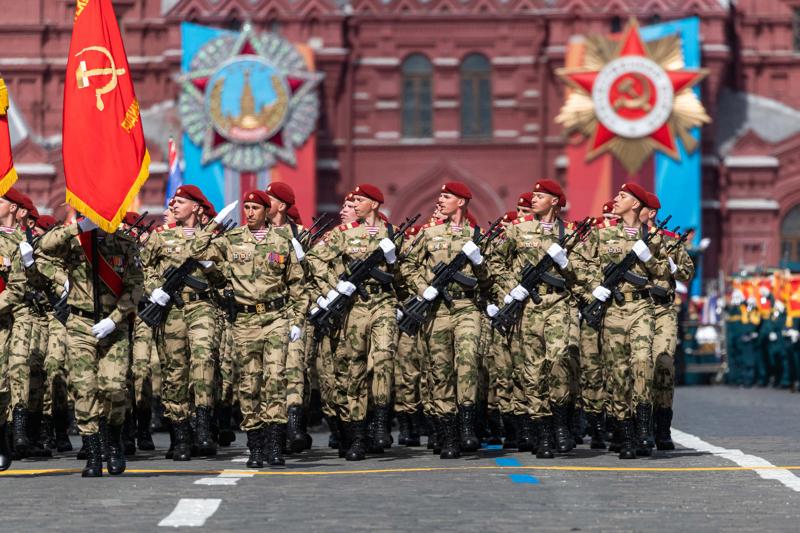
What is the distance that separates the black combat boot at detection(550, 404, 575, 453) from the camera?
14281 millimetres

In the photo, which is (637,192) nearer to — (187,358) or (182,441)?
(187,358)

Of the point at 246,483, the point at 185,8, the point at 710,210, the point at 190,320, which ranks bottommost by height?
the point at 246,483

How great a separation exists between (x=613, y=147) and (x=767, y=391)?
689 inches

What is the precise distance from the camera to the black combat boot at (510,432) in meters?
15.3

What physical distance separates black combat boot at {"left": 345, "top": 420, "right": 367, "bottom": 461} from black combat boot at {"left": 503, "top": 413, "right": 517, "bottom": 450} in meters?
1.52

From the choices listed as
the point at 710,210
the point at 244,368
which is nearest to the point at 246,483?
the point at 244,368

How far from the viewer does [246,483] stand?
39.1 feet

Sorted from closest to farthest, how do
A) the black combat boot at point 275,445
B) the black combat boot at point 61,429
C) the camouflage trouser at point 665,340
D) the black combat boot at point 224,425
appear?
the black combat boot at point 275,445, the camouflage trouser at point 665,340, the black combat boot at point 61,429, the black combat boot at point 224,425

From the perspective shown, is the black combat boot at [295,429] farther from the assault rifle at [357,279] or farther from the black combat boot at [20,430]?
the black combat boot at [20,430]

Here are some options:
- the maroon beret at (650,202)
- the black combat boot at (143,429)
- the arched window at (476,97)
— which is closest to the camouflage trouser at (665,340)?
the maroon beret at (650,202)

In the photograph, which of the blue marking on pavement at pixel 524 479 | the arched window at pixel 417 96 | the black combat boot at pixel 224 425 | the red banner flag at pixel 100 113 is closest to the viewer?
the blue marking on pavement at pixel 524 479

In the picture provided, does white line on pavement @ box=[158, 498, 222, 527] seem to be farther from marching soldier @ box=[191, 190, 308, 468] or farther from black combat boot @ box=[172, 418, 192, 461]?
black combat boot @ box=[172, 418, 192, 461]

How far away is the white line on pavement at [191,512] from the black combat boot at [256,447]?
2314 mm

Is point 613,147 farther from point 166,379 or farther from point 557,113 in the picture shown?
point 166,379
